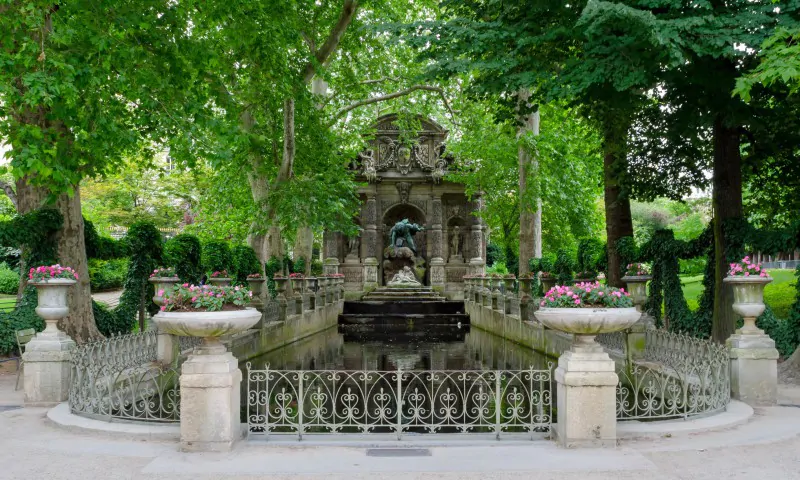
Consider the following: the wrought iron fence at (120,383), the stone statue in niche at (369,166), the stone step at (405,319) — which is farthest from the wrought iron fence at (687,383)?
the stone statue in niche at (369,166)

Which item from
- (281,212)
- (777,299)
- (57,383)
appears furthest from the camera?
(281,212)

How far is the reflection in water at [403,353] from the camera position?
16.0 meters

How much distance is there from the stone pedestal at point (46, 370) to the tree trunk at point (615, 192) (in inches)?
491

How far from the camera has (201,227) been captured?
37062 mm

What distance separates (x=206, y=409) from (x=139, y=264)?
32.5 feet

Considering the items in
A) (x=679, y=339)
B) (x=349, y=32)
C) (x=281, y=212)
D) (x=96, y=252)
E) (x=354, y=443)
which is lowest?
(x=354, y=443)

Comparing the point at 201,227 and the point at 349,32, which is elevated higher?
the point at 349,32

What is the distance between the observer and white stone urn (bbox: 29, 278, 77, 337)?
10.1 metres

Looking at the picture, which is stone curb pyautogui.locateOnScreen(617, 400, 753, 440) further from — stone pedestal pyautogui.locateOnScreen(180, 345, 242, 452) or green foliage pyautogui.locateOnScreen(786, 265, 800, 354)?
green foliage pyautogui.locateOnScreen(786, 265, 800, 354)

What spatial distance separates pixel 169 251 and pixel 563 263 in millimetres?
11487

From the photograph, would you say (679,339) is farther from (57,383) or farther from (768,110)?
(57,383)

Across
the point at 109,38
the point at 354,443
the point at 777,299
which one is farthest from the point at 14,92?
the point at 777,299

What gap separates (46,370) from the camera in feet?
32.6

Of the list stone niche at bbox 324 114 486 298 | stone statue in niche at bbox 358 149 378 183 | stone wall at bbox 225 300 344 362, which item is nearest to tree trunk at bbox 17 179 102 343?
stone wall at bbox 225 300 344 362
